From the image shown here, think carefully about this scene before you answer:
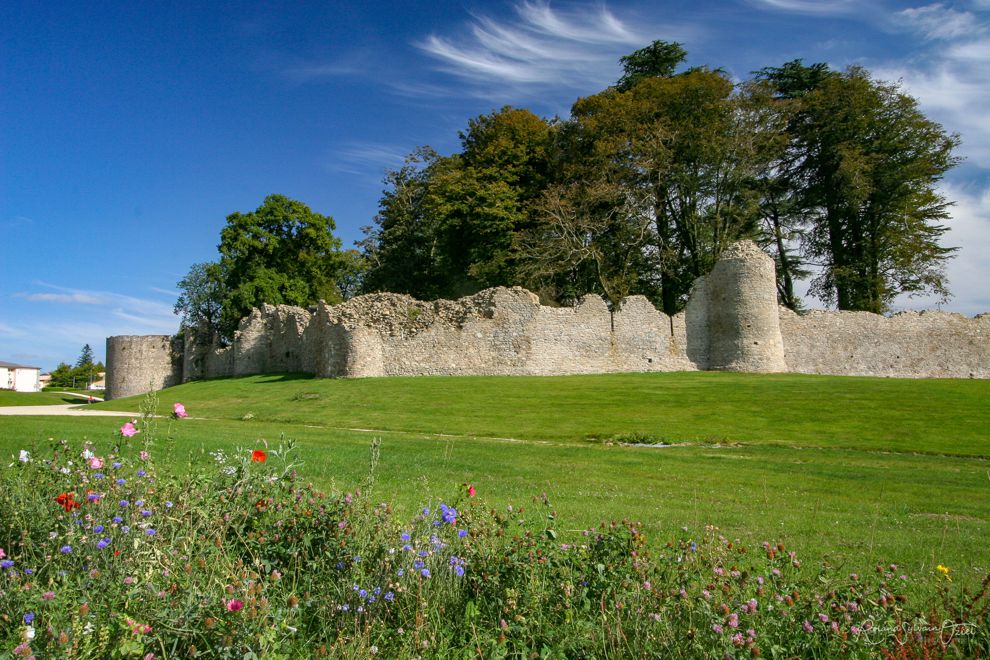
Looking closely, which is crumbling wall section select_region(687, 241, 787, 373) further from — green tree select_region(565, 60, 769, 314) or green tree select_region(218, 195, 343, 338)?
green tree select_region(218, 195, 343, 338)

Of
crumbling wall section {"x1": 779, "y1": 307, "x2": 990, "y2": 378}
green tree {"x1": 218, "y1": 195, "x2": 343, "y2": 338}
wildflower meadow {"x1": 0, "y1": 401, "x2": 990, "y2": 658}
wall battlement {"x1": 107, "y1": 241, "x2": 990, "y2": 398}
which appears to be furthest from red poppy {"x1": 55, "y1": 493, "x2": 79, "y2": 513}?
green tree {"x1": 218, "y1": 195, "x2": 343, "y2": 338}

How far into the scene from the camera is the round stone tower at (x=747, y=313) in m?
30.9

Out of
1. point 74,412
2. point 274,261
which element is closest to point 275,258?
point 274,261

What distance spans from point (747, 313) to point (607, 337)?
22.1 ft

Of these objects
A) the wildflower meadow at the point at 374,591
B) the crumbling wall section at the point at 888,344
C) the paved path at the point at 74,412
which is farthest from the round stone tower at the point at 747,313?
the wildflower meadow at the point at 374,591

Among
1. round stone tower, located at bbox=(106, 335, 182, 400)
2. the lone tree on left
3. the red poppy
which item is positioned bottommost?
the red poppy

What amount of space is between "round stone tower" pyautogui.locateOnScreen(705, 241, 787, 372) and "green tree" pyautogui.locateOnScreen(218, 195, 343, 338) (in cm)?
2718

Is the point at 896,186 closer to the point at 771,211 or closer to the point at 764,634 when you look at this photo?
the point at 771,211

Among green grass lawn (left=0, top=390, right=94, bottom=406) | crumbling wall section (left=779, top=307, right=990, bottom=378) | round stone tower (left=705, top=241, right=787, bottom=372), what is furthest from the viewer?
crumbling wall section (left=779, top=307, right=990, bottom=378)

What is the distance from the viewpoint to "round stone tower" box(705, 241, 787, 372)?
1217 inches

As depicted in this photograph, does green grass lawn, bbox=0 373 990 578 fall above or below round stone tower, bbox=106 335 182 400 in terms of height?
below

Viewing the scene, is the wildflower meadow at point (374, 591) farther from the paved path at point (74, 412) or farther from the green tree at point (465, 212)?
the green tree at point (465, 212)

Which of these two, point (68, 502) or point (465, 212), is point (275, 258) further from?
point (68, 502)

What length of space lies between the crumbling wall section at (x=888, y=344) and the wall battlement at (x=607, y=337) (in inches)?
2.1
